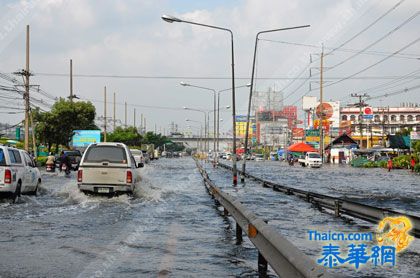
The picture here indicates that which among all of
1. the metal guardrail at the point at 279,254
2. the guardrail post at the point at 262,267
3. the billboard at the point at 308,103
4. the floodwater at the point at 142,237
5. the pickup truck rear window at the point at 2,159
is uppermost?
the billboard at the point at 308,103

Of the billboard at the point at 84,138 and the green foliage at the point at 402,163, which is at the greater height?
the billboard at the point at 84,138

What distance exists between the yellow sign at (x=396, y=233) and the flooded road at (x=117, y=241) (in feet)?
8.16

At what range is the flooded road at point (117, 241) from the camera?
8.42 meters

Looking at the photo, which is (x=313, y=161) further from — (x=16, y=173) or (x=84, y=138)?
(x=16, y=173)

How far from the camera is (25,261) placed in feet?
29.2

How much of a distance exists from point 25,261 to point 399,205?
14.5 meters

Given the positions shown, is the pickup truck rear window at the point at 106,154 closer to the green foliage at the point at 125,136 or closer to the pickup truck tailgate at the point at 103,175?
the pickup truck tailgate at the point at 103,175

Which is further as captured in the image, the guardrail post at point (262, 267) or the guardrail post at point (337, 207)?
the guardrail post at point (337, 207)

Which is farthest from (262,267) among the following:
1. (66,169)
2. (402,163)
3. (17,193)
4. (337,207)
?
(402,163)

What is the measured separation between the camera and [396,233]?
11.0 meters

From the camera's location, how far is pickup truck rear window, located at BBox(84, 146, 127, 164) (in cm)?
2017

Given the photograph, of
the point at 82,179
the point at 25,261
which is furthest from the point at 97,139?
the point at 25,261

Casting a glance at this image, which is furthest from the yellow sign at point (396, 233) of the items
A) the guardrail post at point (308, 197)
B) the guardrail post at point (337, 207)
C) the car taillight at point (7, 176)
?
the car taillight at point (7, 176)

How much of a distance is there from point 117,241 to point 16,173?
29.4 ft
